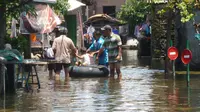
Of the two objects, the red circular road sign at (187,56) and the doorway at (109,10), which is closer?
the red circular road sign at (187,56)

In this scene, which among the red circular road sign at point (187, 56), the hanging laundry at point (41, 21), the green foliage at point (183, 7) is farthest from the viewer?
the hanging laundry at point (41, 21)

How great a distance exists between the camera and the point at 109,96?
14.5 m

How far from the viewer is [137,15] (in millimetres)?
47500

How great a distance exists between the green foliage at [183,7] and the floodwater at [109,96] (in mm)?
1755

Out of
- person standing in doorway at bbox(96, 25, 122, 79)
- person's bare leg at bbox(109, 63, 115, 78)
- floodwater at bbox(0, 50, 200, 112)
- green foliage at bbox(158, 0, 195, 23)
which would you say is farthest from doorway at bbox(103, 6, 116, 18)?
green foliage at bbox(158, 0, 195, 23)

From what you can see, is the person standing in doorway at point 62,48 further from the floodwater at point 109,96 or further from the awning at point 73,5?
the awning at point 73,5

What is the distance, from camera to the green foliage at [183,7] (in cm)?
1798

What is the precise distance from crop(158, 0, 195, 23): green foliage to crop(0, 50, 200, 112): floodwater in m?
1.76

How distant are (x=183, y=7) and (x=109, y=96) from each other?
4.64 m

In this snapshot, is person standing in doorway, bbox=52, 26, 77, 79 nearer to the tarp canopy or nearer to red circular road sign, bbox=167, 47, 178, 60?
red circular road sign, bbox=167, 47, 178, 60

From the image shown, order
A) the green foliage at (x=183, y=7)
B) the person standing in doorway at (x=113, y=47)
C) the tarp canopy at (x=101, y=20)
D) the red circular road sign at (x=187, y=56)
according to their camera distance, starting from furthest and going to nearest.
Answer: the tarp canopy at (x=101, y=20)
the person standing in doorway at (x=113, y=47)
the green foliage at (x=183, y=7)
the red circular road sign at (x=187, y=56)

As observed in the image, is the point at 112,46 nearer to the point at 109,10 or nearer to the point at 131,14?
the point at 131,14

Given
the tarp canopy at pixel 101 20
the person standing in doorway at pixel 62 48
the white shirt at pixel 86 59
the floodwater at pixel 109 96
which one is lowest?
the floodwater at pixel 109 96

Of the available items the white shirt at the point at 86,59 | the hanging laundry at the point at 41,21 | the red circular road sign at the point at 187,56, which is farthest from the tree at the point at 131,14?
the red circular road sign at the point at 187,56
